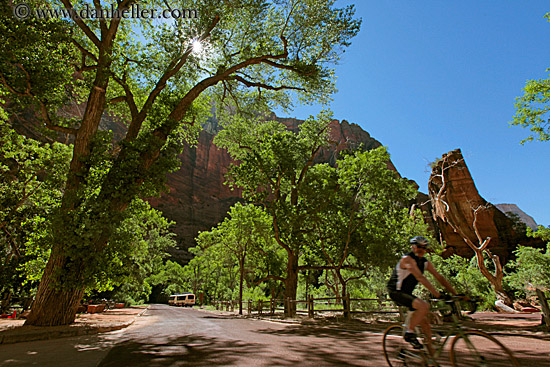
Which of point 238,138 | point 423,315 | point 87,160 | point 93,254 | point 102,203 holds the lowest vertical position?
point 423,315

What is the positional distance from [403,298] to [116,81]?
47.2 ft

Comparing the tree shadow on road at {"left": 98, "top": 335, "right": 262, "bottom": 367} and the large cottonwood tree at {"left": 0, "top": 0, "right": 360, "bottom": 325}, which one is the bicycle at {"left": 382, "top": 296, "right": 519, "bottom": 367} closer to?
the tree shadow on road at {"left": 98, "top": 335, "right": 262, "bottom": 367}

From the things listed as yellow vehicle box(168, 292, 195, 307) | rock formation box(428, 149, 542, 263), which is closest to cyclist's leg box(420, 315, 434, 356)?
rock formation box(428, 149, 542, 263)

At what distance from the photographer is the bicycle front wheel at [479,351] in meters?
3.18

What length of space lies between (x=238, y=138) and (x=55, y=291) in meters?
15.0

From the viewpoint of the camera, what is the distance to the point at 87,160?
1106cm

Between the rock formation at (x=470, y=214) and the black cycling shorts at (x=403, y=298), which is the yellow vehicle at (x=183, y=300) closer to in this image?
the rock formation at (x=470, y=214)

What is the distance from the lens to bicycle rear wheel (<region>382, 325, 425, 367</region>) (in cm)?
390

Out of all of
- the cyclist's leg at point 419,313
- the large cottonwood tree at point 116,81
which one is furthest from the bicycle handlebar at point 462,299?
the large cottonwood tree at point 116,81

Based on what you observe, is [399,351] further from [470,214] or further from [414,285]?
[470,214]

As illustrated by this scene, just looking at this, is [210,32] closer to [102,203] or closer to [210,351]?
[102,203]

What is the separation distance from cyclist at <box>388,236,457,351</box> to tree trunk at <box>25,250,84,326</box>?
395 inches

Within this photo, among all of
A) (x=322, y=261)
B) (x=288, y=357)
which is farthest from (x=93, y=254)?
(x=322, y=261)

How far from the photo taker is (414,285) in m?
4.21
